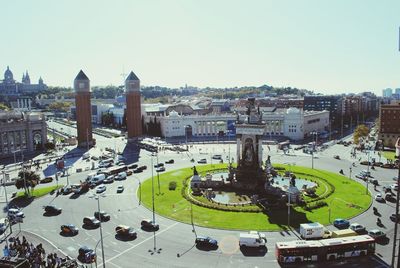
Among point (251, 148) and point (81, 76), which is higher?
point (81, 76)

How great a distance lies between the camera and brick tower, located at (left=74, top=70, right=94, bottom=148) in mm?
123625

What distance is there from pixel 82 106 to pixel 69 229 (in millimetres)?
84306

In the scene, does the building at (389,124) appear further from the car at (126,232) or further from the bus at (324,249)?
the car at (126,232)

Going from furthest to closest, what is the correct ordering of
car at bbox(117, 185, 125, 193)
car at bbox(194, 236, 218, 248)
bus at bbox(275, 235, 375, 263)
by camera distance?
car at bbox(117, 185, 125, 193) → car at bbox(194, 236, 218, 248) → bus at bbox(275, 235, 375, 263)

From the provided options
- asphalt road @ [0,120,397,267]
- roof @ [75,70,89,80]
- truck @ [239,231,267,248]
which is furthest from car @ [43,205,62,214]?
roof @ [75,70,89,80]

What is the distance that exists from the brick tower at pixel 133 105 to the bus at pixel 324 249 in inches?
4007

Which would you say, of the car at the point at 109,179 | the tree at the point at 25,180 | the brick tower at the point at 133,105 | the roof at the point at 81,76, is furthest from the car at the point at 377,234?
the roof at the point at 81,76

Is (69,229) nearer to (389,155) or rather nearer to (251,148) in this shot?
(251,148)

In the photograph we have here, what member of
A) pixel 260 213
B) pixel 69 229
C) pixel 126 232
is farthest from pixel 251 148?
pixel 69 229

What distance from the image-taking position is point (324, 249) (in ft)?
127

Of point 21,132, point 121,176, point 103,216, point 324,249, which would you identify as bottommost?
point 103,216

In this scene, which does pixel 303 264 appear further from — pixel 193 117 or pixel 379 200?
pixel 193 117

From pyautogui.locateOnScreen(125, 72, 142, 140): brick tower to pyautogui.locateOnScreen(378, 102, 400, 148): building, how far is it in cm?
8399

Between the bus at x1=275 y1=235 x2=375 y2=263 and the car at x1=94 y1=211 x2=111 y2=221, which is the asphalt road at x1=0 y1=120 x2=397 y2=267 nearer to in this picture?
the car at x1=94 y1=211 x2=111 y2=221
